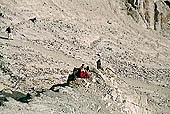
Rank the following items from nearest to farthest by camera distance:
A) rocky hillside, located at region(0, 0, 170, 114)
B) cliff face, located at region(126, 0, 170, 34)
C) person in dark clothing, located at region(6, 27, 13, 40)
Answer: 1. rocky hillside, located at region(0, 0, 170, 114)
2. person in dark clothing, located at region(6, 27, 13, 40)
3. cliff face, located at region(126, 0, 170, 34)

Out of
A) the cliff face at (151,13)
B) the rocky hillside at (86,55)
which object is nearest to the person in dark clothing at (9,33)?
the rocky hillside at (86,55)

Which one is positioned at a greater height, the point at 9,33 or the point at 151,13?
the point at 151,13

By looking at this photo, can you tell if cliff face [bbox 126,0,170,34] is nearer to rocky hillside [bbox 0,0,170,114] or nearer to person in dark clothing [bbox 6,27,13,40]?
rocky hillside [bbox 0,0,170,114]

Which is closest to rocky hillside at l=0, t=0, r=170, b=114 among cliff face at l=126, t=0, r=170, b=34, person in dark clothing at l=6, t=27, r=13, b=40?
cliff face at l=126, t=0, r=170, b=34

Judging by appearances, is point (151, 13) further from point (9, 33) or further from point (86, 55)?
point (9, 33)

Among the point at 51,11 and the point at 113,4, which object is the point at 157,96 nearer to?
the point at 51,11

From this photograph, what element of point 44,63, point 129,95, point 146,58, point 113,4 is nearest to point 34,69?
point 44,63

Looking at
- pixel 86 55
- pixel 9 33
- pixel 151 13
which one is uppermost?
pixel 151 13

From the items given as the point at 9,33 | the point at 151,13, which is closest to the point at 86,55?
the point at 9,33
